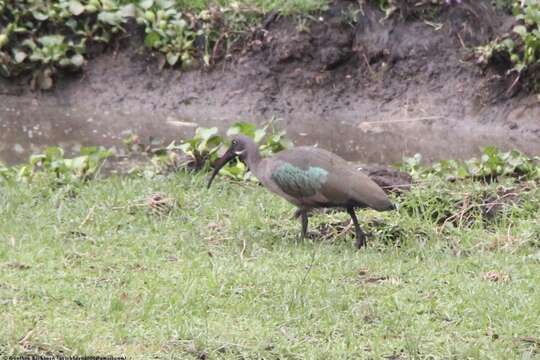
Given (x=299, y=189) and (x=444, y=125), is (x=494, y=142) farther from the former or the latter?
(x=299, y=189)

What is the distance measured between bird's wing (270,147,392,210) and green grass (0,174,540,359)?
30cm

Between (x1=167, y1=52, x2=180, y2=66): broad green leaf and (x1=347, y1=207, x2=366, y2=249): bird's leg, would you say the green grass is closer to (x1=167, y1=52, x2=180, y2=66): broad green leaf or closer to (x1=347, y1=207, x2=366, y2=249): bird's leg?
(x1=347, y1=207, x2=366, y2=249): bird's leg

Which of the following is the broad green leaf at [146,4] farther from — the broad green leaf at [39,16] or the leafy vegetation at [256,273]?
the leafy vegetation at [256,273]

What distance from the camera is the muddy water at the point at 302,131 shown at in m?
10.7

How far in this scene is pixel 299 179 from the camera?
23.3 ft

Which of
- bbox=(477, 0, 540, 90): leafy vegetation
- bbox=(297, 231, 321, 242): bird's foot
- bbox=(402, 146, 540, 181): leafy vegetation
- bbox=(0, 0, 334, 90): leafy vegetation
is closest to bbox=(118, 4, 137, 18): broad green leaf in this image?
bbox=(0, 0, 334, 90): leafy vegetation

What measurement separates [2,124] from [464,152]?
4.50 meters

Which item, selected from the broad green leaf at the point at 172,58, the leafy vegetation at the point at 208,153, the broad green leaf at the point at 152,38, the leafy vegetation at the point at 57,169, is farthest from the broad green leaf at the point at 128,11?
the leafy vegetation at the point at 57,169

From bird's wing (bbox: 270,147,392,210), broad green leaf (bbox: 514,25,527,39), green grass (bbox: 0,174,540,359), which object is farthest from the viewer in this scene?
broad green leaf (bbox: 514,25,527,39)

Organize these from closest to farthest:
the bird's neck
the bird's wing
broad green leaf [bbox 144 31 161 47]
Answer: the bird's wing → the bird's neck → broad green leaf [bbox 144 31 161 47]

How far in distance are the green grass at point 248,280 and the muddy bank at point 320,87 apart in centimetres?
334

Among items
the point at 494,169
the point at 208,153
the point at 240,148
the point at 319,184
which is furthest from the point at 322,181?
the point at 494,169

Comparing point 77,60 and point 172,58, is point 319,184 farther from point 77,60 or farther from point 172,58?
point 77,60

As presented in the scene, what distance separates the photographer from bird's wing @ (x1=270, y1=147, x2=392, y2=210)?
22.9 ft
